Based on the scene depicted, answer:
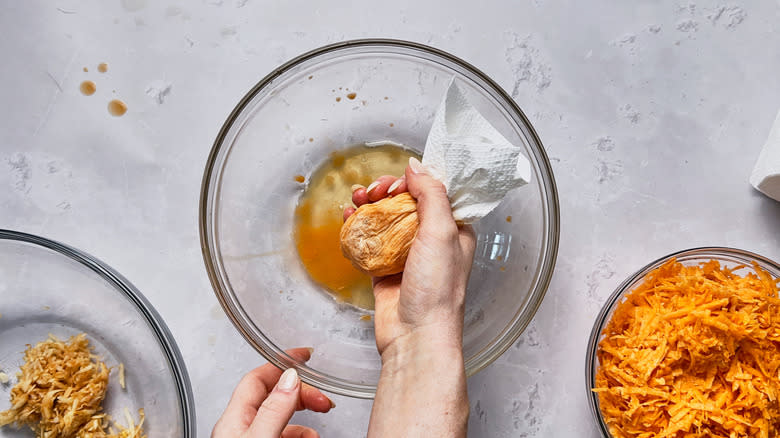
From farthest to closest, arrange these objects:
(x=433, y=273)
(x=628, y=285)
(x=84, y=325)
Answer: (x=84, y=325) < (x=628, y=285) < (x=433, y=273)

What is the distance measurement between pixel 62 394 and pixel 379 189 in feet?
2.73

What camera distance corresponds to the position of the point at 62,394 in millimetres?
1282

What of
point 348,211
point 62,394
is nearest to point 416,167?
point 348,211

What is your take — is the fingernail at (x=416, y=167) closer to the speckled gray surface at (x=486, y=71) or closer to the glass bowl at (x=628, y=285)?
the speckled gray surface at (x=486, y=71)

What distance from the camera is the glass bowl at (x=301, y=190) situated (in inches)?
49.6

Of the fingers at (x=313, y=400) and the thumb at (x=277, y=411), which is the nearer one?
the thumb at (x=277, y=411)

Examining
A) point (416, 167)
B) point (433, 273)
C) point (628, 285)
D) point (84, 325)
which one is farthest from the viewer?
point (84, 325)

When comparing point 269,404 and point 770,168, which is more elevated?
point 770,168

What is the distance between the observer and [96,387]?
1.30 m

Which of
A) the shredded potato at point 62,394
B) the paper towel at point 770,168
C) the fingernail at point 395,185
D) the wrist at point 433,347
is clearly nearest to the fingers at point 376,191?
the fingernail at point 395,185

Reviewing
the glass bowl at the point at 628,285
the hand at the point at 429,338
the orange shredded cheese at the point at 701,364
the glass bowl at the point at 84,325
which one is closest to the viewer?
the hand at the point at 429,338

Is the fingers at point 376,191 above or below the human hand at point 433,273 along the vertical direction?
above

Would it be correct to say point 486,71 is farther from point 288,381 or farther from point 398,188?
point 288,381

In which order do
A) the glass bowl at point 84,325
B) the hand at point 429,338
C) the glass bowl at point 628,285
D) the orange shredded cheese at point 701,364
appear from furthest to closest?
the glass bowl at point 84,325, the glass bowl at point 628,285, the orange shredded cheese at point 701,364, the hand at point 429,338
